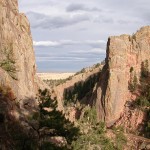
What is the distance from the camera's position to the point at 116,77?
85688mm

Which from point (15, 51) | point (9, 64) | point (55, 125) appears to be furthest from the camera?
point (15, 51)

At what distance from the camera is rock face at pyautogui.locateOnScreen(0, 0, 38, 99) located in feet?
134

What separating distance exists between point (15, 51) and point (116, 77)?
41.0 meters

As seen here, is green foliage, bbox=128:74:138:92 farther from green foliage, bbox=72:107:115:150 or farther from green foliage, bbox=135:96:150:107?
green foliage, bbox=72:107:115:150

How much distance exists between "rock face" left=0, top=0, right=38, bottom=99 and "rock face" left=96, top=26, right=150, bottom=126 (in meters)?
29.8

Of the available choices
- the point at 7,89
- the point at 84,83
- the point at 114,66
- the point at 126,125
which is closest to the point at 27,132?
the point at 7,89

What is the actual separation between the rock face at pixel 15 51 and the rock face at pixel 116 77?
97.7 feet

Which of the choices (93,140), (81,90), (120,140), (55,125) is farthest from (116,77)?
(55,125)

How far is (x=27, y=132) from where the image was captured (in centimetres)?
3131

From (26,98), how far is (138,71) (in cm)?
5050

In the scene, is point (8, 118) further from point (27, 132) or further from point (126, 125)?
point (126, 125)

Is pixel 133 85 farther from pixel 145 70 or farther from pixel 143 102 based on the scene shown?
pixel 143 102

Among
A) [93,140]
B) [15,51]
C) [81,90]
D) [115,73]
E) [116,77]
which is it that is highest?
[15,51]

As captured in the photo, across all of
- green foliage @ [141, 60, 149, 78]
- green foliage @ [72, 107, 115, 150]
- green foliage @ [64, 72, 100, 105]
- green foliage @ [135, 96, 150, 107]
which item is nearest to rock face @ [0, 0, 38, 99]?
green foliage @ [72, 107, 115, 150]
